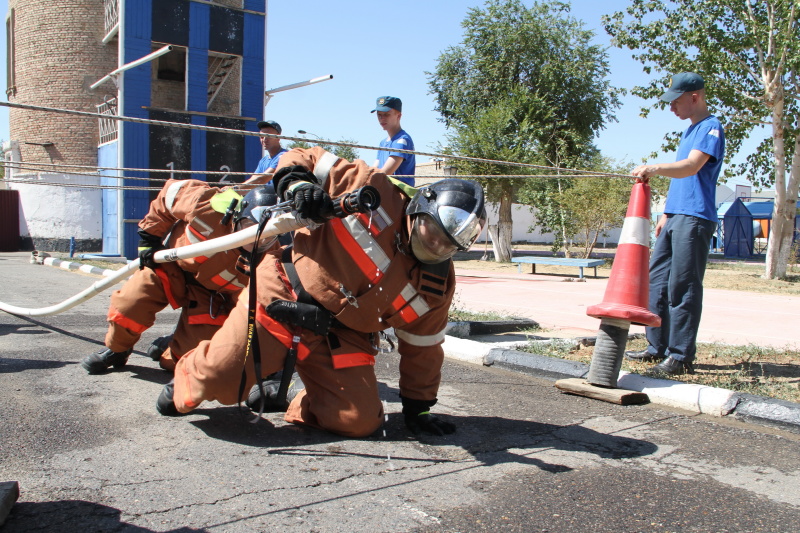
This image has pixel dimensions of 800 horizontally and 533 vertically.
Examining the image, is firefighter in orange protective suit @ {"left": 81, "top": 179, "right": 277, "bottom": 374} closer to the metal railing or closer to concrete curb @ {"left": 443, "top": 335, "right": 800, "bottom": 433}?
concrete curb @ {"left": 443, "top": 335, "right": 800, "bottom": 433}

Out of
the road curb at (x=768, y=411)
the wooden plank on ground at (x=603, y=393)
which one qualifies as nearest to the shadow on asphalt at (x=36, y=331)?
the wooden plank on ground at (x=603, y=393)

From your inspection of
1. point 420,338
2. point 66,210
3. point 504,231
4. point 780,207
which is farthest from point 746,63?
point 66,210

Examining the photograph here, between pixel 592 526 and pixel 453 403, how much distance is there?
5.72 ft

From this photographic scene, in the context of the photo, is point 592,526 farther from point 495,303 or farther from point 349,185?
point 495,303

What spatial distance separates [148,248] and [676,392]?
3.30m

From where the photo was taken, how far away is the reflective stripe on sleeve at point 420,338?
11.1 ft

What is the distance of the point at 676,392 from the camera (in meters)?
4.14

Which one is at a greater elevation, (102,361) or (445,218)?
(445,218)

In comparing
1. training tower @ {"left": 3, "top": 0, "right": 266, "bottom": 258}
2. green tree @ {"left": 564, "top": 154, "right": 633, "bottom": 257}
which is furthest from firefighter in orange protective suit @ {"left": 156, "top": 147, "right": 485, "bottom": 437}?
green tree @ {"left": 564, "top": 154, "right": 633, "bottom": 257}

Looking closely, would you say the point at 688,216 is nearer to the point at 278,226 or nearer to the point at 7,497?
the point at 278,226

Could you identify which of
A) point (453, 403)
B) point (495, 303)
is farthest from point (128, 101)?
point (453, 403)

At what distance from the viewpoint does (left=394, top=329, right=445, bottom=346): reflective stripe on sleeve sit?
3.40 meters

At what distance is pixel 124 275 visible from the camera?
14.6 feet

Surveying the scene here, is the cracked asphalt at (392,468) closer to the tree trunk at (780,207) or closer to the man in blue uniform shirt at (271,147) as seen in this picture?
the man in blue uniform shirt at (271,147)
